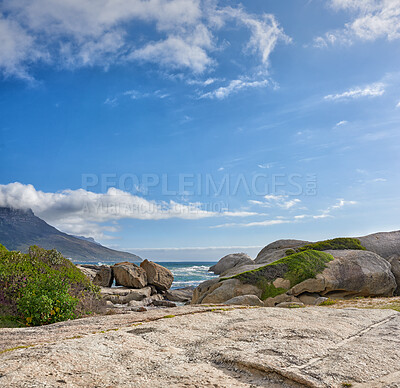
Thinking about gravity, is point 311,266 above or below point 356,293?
above

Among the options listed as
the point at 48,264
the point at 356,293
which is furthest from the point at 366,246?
the point at 48,264

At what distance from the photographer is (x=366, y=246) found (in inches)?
1044

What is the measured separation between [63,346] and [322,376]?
8.85ft

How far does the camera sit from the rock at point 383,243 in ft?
86.5

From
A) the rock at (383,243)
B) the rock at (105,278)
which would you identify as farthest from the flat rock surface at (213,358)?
the rock at (105,278)

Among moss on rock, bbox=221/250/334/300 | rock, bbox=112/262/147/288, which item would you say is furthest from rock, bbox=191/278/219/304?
rock, bbox=112/262/147/288

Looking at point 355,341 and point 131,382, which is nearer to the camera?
point 131,382

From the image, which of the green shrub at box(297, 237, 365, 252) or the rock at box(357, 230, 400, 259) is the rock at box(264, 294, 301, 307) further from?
the rock at box(357, 230, 400, 259)

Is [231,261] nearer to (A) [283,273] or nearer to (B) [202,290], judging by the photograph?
(B) [202,290]

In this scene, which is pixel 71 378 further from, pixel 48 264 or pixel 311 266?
pixel 311 266

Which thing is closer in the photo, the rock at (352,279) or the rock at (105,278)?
the rock at (352,279)

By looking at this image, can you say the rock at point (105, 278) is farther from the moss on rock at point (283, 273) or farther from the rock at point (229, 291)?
the moss on rock at point (283, 273)

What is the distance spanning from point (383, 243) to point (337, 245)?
17.6 feet

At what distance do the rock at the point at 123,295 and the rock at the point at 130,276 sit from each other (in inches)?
25.9
